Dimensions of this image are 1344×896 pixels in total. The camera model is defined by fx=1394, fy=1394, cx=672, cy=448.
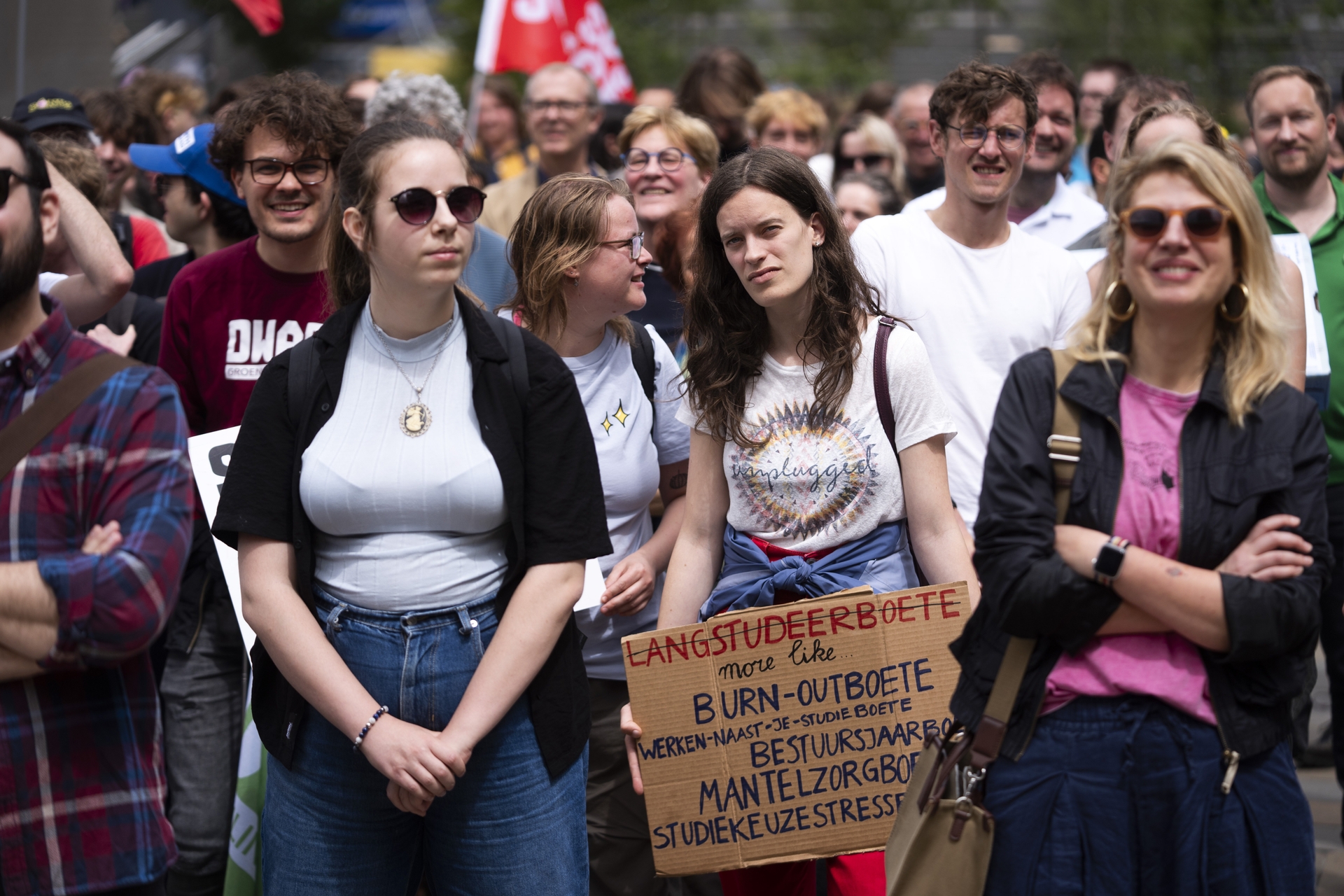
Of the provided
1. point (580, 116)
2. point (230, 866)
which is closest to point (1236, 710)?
point (230, 866)

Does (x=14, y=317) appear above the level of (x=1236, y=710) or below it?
above

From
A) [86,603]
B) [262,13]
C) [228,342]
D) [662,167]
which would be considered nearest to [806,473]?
[86,603]

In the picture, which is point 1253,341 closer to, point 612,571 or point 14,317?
point 612,571

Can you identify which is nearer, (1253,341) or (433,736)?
(1253,341)

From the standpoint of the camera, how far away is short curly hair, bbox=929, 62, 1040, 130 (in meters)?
4.65

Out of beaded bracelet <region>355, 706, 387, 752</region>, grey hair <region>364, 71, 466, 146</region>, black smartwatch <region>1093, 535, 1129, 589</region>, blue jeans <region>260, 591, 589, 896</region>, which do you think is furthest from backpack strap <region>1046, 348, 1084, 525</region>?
grey hair <region>364, 71, 466, 146</region>

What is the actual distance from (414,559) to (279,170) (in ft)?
5.86

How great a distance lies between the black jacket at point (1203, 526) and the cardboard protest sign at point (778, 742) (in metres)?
0.77

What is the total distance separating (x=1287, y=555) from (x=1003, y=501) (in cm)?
52

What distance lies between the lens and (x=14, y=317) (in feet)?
8.30

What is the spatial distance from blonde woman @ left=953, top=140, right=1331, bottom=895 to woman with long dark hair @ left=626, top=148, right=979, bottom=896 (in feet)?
2.56

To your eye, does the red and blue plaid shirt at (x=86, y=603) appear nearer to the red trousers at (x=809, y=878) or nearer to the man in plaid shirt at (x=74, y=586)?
the man in plaid shirt at (x=74, y=586)

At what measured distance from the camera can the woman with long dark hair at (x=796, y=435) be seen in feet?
11.5

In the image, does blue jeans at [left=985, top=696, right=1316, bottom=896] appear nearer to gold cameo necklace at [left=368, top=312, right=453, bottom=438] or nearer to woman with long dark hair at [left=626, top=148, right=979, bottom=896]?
woman with long dark hair at [left=626, top=148, right=979, bottom=896]
